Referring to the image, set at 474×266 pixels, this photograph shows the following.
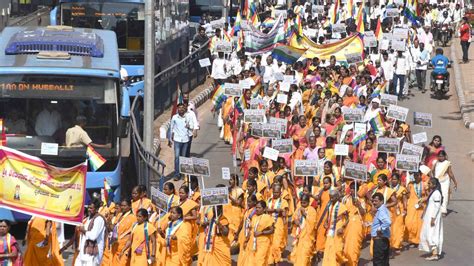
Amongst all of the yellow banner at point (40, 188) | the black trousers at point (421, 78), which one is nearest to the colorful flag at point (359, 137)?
the yellow banner at point (40, 188)

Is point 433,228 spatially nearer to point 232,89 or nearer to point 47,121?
point 47,121

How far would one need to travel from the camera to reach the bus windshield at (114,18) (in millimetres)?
33531

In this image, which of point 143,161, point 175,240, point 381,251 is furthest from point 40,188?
point 143,161

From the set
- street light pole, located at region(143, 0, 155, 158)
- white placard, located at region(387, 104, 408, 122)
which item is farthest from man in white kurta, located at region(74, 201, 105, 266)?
white placard, located at region(387, 104, 408, 122)

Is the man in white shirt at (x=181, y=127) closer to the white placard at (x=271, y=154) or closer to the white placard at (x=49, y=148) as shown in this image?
the white placard at (x=271, y=154)

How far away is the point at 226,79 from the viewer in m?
33.7

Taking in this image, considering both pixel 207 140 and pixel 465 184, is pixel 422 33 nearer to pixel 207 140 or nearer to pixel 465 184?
pixel 207 140

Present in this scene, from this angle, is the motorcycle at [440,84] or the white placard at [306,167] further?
the motorcycle at [440,84]

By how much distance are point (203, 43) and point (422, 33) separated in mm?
6285

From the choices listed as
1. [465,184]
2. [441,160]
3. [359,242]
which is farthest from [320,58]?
[359,242]

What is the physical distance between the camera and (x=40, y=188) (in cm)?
1866

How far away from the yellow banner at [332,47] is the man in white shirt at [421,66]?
258 cm

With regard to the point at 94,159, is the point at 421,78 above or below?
below

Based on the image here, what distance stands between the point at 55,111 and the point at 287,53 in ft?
42.3
